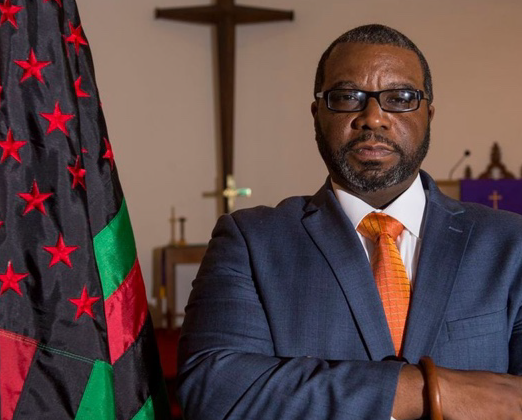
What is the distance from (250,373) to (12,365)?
0.44 meters

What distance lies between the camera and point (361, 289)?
154 centimetres

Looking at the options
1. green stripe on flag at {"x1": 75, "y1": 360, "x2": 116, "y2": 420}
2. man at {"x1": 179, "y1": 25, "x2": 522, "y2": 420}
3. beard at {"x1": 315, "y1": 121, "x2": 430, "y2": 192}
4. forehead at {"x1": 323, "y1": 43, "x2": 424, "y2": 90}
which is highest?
forehead at {"x1": 323, "y1": 43, "x2": 424, "y2": 90}

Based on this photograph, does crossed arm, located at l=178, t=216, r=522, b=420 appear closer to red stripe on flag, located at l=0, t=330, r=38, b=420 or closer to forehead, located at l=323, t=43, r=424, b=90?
red stripe on flag, located at l=0, t=330, r=38, b=420

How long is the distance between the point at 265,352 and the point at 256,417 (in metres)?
0.16

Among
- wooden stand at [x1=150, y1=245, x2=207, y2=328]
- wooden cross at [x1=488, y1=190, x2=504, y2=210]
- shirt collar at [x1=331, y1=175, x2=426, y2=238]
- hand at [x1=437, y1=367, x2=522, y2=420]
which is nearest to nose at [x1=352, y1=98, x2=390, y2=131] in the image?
shirt collar at [x1=331, y1=175, x2=426, y2=238]

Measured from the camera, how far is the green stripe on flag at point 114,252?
5.30ft

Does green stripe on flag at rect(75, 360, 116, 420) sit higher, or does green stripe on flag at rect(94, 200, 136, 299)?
green stripe on flag at rect(94, 200, 136, 299)

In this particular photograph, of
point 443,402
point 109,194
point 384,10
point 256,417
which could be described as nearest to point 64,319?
point 109,194

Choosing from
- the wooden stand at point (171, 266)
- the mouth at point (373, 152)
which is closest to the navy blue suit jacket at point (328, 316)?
the mouth at point (373, 152)

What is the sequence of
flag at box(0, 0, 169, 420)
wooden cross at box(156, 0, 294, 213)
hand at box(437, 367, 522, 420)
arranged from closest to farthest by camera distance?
1. hand at box(437, 367, 522, 420)
2. flag at box(0, 0, 169, 420)
3. wooden cross at box(156, 0, 294, 213)

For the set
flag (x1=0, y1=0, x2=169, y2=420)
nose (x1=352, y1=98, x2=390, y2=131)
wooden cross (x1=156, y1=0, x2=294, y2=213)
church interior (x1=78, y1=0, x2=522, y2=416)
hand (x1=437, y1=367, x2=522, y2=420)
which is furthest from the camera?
church interior (x1=78, y1=0, x2=522, y2=416)

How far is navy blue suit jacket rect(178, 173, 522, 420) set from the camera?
139cm

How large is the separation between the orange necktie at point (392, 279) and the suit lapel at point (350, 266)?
0.09 feet

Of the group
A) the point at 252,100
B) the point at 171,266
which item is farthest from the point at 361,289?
the point at 252,100
